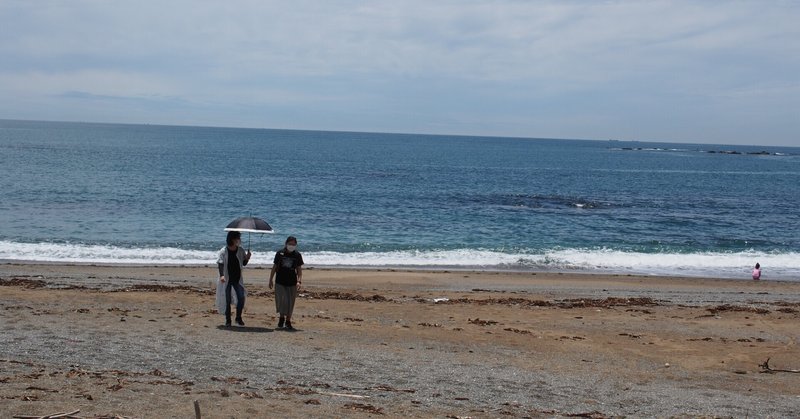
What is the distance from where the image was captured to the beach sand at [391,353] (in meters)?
8.92

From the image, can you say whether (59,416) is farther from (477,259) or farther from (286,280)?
(477,259)

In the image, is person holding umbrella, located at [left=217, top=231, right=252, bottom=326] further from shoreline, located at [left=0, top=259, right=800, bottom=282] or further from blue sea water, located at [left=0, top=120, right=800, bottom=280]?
blue sea water, located at [left=0, top=120, right=800, bottom=280]

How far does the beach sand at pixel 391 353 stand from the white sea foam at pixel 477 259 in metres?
5.91

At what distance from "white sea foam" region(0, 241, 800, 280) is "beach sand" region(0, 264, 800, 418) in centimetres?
591

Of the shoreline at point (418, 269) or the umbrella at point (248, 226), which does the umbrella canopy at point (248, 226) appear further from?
the shoreline at point (418, 269)

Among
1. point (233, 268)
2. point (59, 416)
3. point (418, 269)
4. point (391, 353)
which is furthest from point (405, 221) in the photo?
point (59, 416)

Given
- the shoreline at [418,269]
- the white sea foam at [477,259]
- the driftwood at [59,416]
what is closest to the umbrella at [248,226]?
the driftwood at [59,416]

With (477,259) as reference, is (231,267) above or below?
above

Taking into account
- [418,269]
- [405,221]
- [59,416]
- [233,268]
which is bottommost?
[418,269]

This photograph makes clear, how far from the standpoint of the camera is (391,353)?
12.1 m

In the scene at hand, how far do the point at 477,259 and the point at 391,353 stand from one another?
17.4 metres

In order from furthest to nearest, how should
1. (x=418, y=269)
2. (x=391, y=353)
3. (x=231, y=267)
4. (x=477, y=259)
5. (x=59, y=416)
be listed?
(x=477, y=259)
(x=418, y=269)
(x=231, y=267)
(x=391, y=353)
(x=59, y=416)

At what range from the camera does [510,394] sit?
32.2 feet

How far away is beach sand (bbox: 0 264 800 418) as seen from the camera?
8.92 metres
